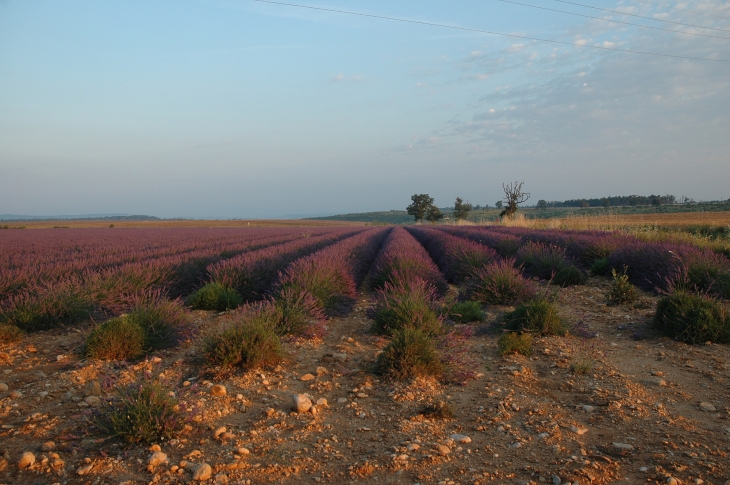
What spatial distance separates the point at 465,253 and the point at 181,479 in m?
8.48

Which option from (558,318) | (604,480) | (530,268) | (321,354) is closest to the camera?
(604,480)

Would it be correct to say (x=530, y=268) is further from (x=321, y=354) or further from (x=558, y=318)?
(x=321, y=354)

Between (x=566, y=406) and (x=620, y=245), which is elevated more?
(x=620, y=245)

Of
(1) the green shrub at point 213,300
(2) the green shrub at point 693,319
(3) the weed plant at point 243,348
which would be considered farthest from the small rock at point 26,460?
(2) the green shrub at point 693,319

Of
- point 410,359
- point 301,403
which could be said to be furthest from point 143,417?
point 410,359

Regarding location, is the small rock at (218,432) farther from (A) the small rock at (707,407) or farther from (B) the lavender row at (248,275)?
(B) the lavender row at (248,275)

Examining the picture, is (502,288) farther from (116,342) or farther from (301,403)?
(116,342)

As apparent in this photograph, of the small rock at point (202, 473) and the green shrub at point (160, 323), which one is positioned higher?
the green shrub at point (160, 323)

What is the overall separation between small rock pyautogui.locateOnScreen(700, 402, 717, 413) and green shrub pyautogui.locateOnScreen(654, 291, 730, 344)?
1803mm

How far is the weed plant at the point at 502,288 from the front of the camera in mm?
6832

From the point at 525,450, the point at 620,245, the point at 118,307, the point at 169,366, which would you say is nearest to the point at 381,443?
the point at 525,450

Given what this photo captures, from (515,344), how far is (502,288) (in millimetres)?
2471

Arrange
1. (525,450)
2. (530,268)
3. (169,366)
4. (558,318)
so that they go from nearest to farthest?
(525,450) → (169,366) → (558,318) → (530,268)

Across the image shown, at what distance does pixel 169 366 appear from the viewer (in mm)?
4043
